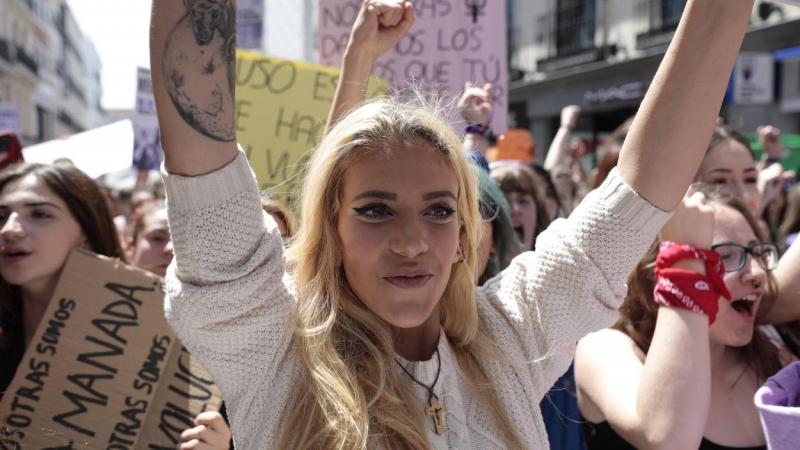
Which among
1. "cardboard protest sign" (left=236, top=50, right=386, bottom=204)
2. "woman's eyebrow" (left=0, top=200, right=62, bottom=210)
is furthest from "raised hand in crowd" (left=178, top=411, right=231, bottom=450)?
"cardboard protest sign" (left=236, top=50, right=386, bottom=204)

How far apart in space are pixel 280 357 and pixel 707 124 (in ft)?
2.79

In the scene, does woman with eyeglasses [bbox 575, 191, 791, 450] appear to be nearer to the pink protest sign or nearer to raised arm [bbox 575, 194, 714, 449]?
raised arm [bbox 575, 194, 714, 449]

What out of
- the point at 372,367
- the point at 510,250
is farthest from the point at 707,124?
the point at 510,250

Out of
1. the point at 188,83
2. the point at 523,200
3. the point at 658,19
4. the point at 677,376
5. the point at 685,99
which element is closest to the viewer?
the point at 188,83

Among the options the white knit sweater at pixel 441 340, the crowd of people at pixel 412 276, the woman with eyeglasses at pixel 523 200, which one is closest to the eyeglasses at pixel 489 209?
the crowd of people at pixel 412 276

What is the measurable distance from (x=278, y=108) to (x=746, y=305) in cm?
232

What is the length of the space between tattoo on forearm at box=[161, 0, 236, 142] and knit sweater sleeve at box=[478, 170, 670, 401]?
643mm

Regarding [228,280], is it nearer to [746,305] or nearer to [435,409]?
[435,409]

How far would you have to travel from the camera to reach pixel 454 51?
4633 mm

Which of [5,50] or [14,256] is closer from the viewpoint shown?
[14,256]

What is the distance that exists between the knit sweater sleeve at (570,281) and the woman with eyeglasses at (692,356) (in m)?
0.31

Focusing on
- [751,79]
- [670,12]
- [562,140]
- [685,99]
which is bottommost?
[562,140]

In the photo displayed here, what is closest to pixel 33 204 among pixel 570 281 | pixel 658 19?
pixel 570 281

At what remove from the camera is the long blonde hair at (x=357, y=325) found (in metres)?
1.46
